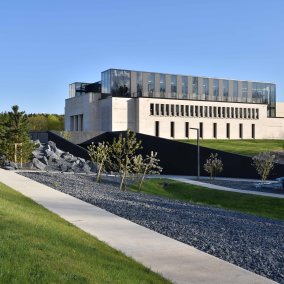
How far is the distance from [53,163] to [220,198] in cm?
1409

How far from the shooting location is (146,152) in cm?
4622

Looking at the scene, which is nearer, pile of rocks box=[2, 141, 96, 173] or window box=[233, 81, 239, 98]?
pile of rocks box=[2, 141, 96, 173]

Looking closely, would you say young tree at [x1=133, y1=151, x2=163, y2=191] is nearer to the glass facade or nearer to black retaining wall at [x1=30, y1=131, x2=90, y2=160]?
black retaining wall at [x1=30, y1=131, x2=90, y2=160]

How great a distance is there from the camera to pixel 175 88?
254ft

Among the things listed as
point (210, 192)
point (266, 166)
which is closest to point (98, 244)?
point (210, 192)

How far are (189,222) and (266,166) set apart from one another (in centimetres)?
2112

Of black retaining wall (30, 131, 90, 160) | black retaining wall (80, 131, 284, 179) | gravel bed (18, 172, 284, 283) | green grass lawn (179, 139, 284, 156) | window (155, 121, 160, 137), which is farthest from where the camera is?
window (155, 121, 160, 137)

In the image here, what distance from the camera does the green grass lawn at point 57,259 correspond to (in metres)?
5.17

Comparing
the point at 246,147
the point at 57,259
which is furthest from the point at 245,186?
the point at 57,259

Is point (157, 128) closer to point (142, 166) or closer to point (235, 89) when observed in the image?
point (235, 89)

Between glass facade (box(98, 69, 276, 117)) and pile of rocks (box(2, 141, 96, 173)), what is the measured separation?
35739 millimetres

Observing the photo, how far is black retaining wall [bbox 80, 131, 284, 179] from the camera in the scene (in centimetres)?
3719

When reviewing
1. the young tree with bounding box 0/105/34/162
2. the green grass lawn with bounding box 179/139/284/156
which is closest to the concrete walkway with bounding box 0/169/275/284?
the young tree with bounding box 0/105/34/162

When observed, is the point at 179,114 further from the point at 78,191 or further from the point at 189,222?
the point at 189,222
